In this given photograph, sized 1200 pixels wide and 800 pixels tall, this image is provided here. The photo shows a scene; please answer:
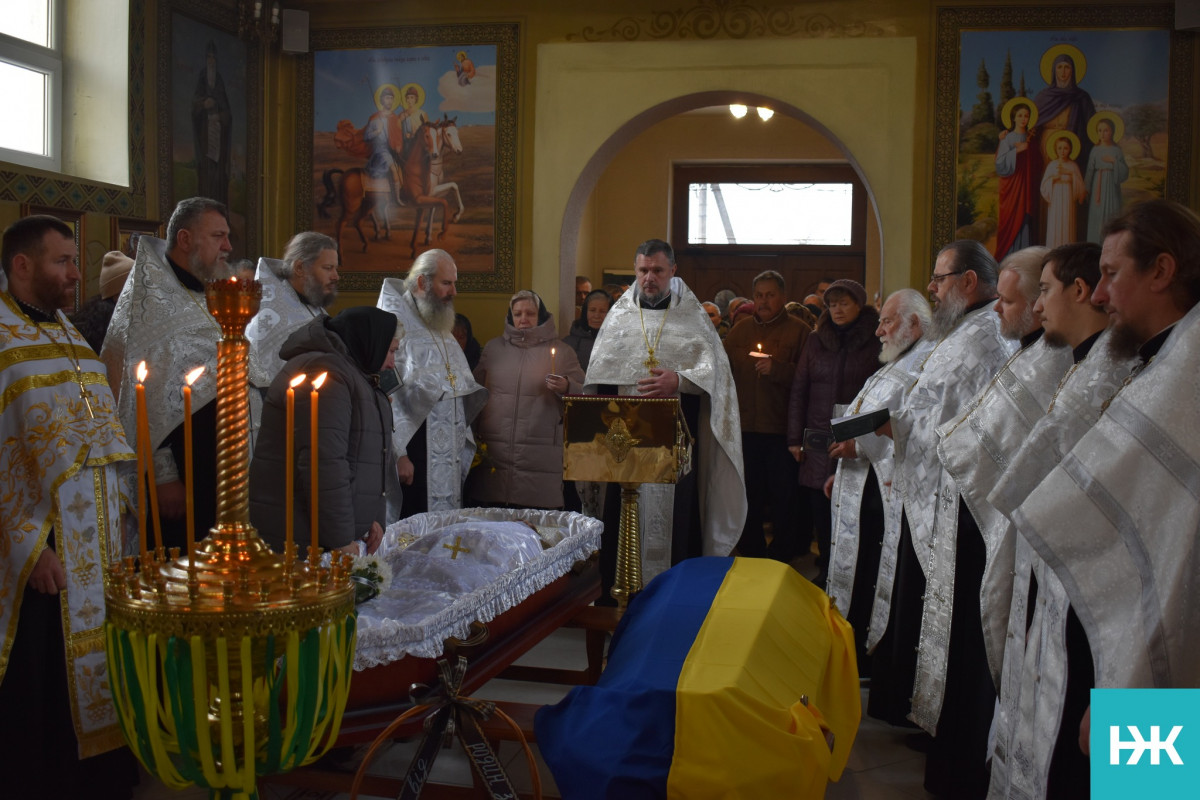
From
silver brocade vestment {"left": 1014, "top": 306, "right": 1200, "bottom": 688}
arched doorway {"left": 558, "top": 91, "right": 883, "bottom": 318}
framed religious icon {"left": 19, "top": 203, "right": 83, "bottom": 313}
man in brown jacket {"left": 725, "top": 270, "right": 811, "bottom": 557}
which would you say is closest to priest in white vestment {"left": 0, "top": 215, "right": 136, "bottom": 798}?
silver brocade vestment {"left": 1014, "top": 306, "right": 1200, "bottom": 688}

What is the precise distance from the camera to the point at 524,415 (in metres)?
5.78

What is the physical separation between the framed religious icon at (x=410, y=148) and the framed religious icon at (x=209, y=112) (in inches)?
16.3

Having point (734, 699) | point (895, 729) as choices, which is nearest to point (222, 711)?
point (734, 699)

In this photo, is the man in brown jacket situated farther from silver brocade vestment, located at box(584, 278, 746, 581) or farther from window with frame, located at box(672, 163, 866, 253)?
window with frame, located at box(672, 163, 866, 253)

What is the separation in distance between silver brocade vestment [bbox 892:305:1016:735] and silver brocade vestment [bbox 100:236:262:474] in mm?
2418

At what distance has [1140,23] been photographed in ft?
26.1

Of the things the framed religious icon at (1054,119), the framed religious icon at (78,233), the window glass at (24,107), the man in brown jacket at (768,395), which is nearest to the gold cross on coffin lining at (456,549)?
the man in brown jacket at (768,395)

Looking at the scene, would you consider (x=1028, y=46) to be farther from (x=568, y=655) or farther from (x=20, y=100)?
(x=20, y=100)

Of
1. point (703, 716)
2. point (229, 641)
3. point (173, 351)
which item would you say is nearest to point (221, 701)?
point (229, 641)

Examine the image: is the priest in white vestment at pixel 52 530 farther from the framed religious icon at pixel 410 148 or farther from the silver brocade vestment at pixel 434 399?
the framed religious icon at pixel 410 148

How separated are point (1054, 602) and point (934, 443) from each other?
1.30 m

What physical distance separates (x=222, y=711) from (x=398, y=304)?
440 cm

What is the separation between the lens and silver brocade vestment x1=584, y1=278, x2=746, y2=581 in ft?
17.6

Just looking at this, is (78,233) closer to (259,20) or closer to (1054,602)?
(259,20)
